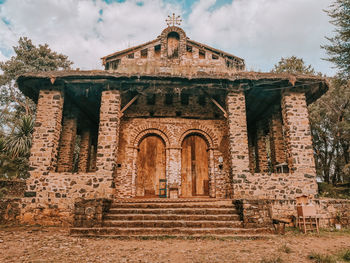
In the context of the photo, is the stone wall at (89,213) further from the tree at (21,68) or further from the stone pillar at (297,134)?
the tree at (21,68)

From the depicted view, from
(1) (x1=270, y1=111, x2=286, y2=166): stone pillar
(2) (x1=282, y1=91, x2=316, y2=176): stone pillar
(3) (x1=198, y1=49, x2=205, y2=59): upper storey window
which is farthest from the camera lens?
(3) (x1=198, y1=49, x2=205, y2=59): upper storey window

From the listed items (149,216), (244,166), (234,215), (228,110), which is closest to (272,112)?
(228,110)

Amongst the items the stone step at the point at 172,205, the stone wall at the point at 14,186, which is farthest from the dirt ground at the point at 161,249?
A: the stone wall at the point at 14,186

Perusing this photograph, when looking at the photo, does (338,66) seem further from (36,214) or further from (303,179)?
(36,214)

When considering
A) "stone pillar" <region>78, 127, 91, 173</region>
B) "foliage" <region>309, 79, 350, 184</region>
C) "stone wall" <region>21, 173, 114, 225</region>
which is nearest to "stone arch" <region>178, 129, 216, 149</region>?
"stone wall" <region>21, 173, 114, 225</region>

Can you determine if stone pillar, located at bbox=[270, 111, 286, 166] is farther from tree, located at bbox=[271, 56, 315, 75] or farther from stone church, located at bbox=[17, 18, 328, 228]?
tree, located at bbox=[271, 56, 315, 75]

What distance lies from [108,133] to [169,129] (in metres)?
3.26

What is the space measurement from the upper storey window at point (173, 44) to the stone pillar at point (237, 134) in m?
4.63

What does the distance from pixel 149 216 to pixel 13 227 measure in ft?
14.7

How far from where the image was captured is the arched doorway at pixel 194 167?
10.9 m

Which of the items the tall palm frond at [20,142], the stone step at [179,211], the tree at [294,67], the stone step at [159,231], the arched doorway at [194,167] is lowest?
the stone step at [159,231]

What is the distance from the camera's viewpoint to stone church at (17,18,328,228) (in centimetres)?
830

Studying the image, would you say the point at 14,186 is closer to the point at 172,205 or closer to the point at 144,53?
the point at 172,205

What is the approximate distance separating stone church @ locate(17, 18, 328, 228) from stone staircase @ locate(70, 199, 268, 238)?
135cm
